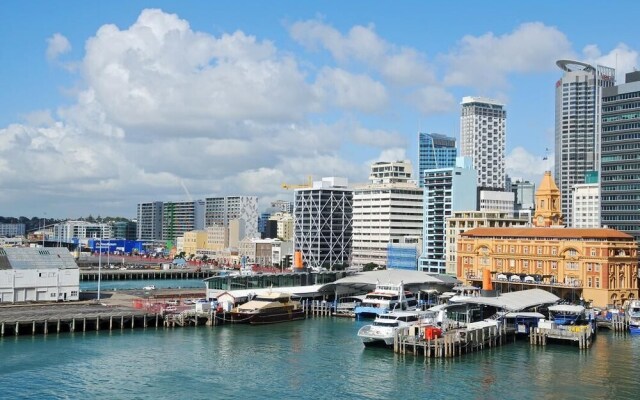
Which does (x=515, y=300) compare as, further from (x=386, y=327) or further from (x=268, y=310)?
(x=268, y=310)

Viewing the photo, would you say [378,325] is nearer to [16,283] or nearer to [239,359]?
[239,359]

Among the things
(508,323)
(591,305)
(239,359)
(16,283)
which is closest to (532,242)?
(591,305)

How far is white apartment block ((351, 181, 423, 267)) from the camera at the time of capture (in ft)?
512

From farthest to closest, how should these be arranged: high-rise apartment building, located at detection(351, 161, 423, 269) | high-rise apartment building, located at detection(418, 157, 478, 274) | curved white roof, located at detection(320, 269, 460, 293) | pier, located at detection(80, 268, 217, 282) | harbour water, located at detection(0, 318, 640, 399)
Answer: high-rise apartment building, located at detection(351, 161, 423, 269) → pier, located at detection(80, 268, 217, 282) → high-rise apartment building, located at detection(418, 157, 478, 274) → curved white roof, located at detection(320, 269, 460, 293) → harbour water, located at detection(0, 318, 640, 399)

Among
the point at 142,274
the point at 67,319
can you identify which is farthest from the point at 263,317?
the point at 142,274

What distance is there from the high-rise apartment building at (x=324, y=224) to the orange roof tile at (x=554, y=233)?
70.6m

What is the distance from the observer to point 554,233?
8588 cm

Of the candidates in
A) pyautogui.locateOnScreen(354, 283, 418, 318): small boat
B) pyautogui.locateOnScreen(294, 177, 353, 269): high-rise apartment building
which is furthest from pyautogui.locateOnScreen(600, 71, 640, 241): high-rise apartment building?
pyautogui.locateOnScreen(294, 177, 353, 269): high-rise apartment building

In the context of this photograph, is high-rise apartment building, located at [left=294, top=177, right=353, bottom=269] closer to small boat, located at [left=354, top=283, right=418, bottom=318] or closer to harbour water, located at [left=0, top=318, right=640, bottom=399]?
small boat, located at [left=354, top=283, right=418, bottom=318]

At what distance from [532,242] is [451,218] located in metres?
37.8

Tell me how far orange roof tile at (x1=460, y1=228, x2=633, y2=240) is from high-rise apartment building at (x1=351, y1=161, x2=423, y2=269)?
57.8 m

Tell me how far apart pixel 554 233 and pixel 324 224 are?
8436cm

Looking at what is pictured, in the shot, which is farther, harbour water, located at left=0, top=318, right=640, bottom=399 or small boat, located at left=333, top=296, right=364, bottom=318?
small boat, located at left=333, top=296, right=364, bottom=318

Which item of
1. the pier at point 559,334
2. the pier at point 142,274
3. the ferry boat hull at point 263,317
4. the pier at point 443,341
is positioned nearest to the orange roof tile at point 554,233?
the pier at point 559,334
